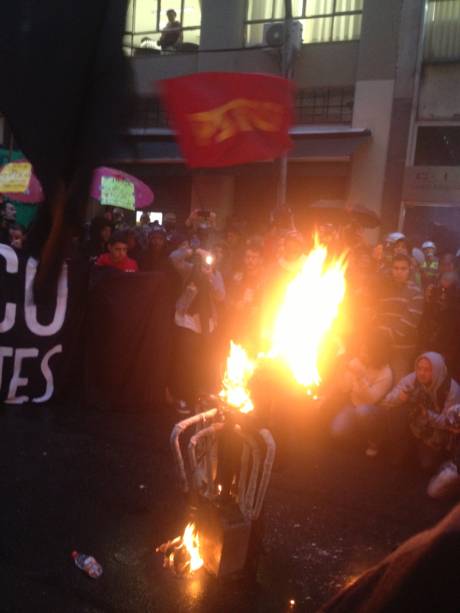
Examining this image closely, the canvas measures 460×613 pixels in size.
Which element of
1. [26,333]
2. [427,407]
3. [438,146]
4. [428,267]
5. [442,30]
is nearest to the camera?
[427,407]

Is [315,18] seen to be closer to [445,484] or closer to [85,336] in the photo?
[85,336]

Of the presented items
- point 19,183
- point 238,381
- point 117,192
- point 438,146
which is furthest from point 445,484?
point 438,146

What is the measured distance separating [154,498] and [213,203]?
14199 millimetres

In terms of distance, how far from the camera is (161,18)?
Answer: 60.6 feet

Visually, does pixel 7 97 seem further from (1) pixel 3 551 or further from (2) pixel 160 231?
(2) pixel 160 231

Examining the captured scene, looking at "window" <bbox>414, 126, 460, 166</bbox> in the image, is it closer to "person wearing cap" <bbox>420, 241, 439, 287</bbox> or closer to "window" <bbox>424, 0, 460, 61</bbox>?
"window" <bbox>424, 0, 460, 61</bbox>

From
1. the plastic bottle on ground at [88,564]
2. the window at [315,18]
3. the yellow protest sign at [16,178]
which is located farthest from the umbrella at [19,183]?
the window at [315,18]

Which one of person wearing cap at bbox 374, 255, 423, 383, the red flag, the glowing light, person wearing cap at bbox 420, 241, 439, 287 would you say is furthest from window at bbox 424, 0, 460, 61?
the glowing light

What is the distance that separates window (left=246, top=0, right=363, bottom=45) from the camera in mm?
16094

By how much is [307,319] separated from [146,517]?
217 cm

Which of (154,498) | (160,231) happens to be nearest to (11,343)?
(154,498)

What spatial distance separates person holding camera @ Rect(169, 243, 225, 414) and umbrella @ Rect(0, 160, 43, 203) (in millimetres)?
4992

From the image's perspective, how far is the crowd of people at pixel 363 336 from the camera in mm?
5344

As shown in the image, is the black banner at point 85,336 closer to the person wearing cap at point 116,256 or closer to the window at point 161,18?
the person wearing cap at point 116,256
